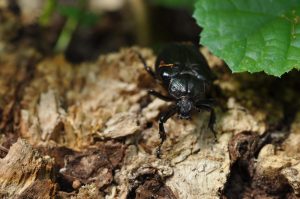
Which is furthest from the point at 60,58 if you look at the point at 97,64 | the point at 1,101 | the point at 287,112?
the point at 287,112

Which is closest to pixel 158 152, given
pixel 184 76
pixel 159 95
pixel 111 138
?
pixel 111 138

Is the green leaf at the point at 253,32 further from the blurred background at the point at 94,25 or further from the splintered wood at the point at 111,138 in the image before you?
the blurred background at the point at 94,25

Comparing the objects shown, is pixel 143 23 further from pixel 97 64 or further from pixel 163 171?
pixel 163 171

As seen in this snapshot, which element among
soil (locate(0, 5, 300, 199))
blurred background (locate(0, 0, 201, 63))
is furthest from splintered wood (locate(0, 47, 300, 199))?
blurred background (locate(0, 0, 201, 63))

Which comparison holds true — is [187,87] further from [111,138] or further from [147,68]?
[111,138]

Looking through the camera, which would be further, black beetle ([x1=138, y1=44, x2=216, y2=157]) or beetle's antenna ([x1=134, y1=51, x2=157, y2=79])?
beetle's antenna ([x1=134, y1=51, x2=157, y2=79])

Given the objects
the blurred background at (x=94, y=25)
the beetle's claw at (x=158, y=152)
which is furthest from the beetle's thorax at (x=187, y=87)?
the blurred background at (x=94, y=25)

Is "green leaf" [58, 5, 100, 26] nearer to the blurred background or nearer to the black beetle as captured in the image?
the blurred background
